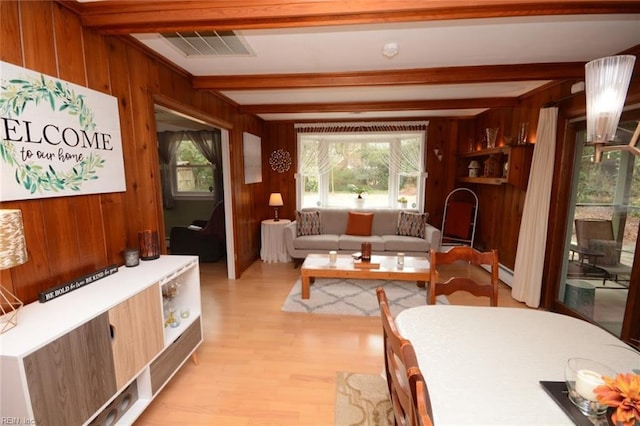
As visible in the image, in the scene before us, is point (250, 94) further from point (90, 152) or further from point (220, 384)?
point (220, 384)

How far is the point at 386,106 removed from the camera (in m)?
4.05

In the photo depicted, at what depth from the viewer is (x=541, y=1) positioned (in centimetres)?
149

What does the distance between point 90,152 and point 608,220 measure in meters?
4.03

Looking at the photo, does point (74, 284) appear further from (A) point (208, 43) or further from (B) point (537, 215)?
(B) point (537, 215)

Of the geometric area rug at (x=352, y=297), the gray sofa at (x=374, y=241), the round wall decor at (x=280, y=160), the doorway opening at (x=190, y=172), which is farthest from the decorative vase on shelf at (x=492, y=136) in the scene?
the doorway opening at (x=190, y=172)

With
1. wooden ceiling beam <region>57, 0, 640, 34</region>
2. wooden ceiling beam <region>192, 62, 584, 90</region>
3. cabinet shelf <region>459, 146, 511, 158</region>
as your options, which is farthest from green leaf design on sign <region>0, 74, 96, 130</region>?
cabinet shelf <region>459, 146, 511, 158</region>

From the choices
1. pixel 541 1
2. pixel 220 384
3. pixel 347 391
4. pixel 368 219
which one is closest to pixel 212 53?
pixel 541 1

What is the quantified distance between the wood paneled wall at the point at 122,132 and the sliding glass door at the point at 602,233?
379cm

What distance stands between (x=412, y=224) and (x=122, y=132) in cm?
396

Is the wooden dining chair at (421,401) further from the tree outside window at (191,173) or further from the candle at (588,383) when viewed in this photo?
the tree outside window at (191,173)

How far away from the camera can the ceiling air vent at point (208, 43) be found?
6.73ft

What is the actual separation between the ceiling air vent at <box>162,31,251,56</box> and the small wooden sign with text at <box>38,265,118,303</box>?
1643mm

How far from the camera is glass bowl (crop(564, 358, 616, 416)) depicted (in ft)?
2.88

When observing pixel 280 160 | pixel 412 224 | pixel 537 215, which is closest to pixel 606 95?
pixel 537 215
